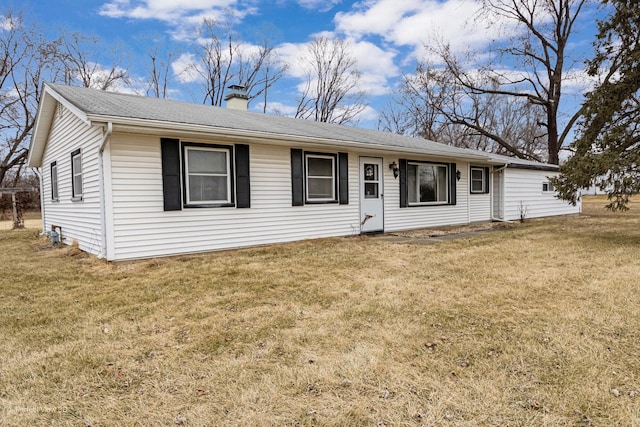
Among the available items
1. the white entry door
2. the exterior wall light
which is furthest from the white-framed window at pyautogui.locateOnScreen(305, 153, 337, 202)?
the exterior wall light

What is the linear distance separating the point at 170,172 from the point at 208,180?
724 mm

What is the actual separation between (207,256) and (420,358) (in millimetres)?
4791

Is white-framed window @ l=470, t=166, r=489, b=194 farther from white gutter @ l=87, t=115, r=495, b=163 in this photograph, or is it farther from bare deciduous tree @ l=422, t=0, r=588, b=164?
bare deciduous tree @ l=422, t=0, r=588, b=164

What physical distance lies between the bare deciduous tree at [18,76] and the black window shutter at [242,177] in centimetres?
2072

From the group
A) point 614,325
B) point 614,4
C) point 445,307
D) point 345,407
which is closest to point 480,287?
point 445,307

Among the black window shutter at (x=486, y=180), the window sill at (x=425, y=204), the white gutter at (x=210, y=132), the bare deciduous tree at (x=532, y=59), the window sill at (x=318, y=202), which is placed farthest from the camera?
the bare deciduous tree at (x=532, y=59)

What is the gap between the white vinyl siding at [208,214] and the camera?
19.7 feet

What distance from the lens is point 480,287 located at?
438 centimetres

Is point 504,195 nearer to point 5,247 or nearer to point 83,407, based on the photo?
point 83,407

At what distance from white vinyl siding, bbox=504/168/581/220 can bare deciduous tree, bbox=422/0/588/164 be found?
26.0 feet

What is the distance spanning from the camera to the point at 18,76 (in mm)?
21125

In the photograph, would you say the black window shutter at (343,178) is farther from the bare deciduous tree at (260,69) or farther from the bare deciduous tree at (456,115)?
the bare deciduous tree at (260,69)

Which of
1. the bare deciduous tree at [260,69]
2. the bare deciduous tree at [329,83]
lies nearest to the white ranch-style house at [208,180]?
the bare deciduous tree at [329,83]

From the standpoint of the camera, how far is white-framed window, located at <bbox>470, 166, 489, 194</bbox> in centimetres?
1170
